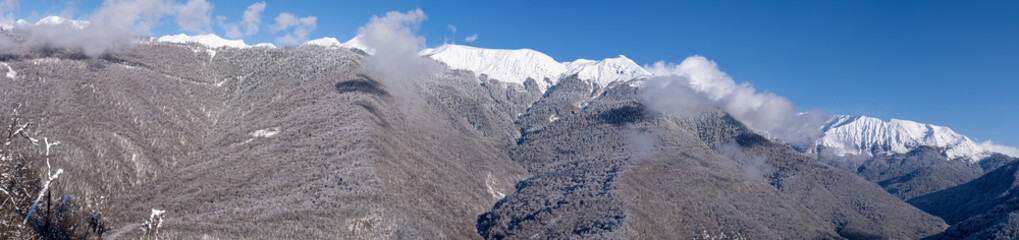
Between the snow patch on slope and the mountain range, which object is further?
the snow patch on slope

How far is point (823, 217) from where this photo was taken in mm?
192000

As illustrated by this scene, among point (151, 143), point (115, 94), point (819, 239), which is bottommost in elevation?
point (819, 239)

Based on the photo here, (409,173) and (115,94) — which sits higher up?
(115,94)

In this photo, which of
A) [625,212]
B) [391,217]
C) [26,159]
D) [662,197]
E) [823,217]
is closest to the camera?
[26,159]

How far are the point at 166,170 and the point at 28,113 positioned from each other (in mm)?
30185

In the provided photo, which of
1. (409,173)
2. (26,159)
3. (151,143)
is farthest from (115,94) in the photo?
(409,173)

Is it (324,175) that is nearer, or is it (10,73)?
(324,175)

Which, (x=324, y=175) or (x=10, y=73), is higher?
(x=10, y=73)

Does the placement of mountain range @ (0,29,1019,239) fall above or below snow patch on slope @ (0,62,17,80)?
below

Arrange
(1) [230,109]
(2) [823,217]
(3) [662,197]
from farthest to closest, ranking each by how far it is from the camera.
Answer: (2) [823,217]
(1) [230,109]
(3) [662,197]

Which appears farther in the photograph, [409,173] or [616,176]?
[616,176]

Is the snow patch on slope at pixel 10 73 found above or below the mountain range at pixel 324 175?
above

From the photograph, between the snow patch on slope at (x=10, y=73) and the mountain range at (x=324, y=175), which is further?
the snow patch on slope at (x=10, y=73)

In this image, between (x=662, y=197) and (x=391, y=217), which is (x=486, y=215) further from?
(x=662, y=197)
